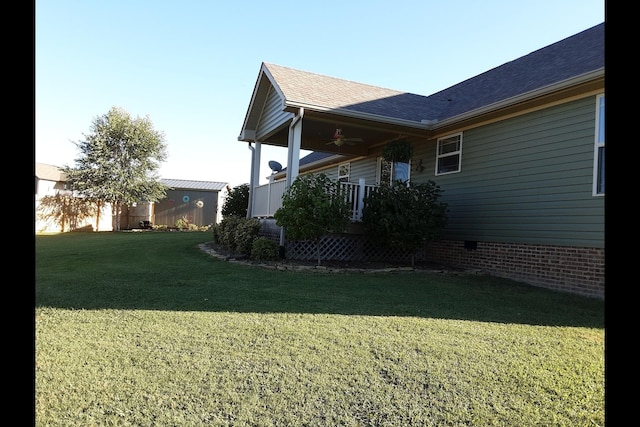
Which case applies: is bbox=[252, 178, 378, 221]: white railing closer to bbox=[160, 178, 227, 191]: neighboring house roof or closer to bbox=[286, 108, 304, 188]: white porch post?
bbox=[286, 108, 304, 188]: white porch post

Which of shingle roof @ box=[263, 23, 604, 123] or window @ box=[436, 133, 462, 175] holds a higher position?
shingle roof @ box=[263, 23, 604, 123]

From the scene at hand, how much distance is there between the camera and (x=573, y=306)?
561 cm

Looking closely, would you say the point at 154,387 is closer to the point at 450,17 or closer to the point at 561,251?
the point at 561,251

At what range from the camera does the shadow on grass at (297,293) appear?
4.81 meters

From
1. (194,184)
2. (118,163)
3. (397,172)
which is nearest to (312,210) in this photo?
(397,172)

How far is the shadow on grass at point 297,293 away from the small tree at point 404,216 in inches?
33.0

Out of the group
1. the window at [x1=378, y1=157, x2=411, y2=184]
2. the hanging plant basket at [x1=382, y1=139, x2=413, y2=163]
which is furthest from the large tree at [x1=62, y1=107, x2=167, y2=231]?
the hanging plant basket at [x1=382, y1=139, x2=413, y2=163]

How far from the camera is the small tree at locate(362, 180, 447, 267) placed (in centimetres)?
816

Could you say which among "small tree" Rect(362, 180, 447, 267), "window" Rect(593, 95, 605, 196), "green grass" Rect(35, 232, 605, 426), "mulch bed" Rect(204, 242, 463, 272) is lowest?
"green grass" Rect(35, 232, 605, 426)

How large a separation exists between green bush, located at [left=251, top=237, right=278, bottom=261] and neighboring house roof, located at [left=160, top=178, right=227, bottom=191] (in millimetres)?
18554
